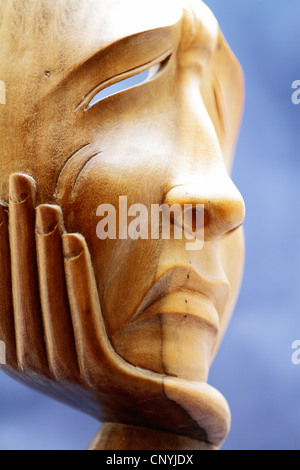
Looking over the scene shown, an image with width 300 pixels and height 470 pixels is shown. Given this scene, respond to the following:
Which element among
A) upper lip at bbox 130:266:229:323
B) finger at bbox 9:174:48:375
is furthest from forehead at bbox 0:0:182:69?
upper lip at bbox 130:266:229:323

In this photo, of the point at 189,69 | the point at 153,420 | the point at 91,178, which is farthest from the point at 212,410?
the point at 189,69

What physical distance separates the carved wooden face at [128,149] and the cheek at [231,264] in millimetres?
83

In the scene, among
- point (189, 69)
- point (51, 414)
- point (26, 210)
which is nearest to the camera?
point (26, 210)

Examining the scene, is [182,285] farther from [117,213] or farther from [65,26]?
[65,26]

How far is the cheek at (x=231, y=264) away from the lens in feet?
2.72

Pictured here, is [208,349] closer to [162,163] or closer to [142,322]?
[142,322]

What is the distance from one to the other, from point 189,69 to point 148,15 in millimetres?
80

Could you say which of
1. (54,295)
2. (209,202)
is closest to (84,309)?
(54,295)

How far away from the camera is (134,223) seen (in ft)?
2.23

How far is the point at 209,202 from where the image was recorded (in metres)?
0.68

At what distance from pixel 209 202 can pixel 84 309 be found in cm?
17

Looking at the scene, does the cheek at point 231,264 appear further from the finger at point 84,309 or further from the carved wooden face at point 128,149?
the finger at point 84,309

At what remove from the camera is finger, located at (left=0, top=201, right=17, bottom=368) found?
65cm

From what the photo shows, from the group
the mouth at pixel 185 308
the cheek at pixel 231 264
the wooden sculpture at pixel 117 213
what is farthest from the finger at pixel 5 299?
the cheek at pixel 231 264
